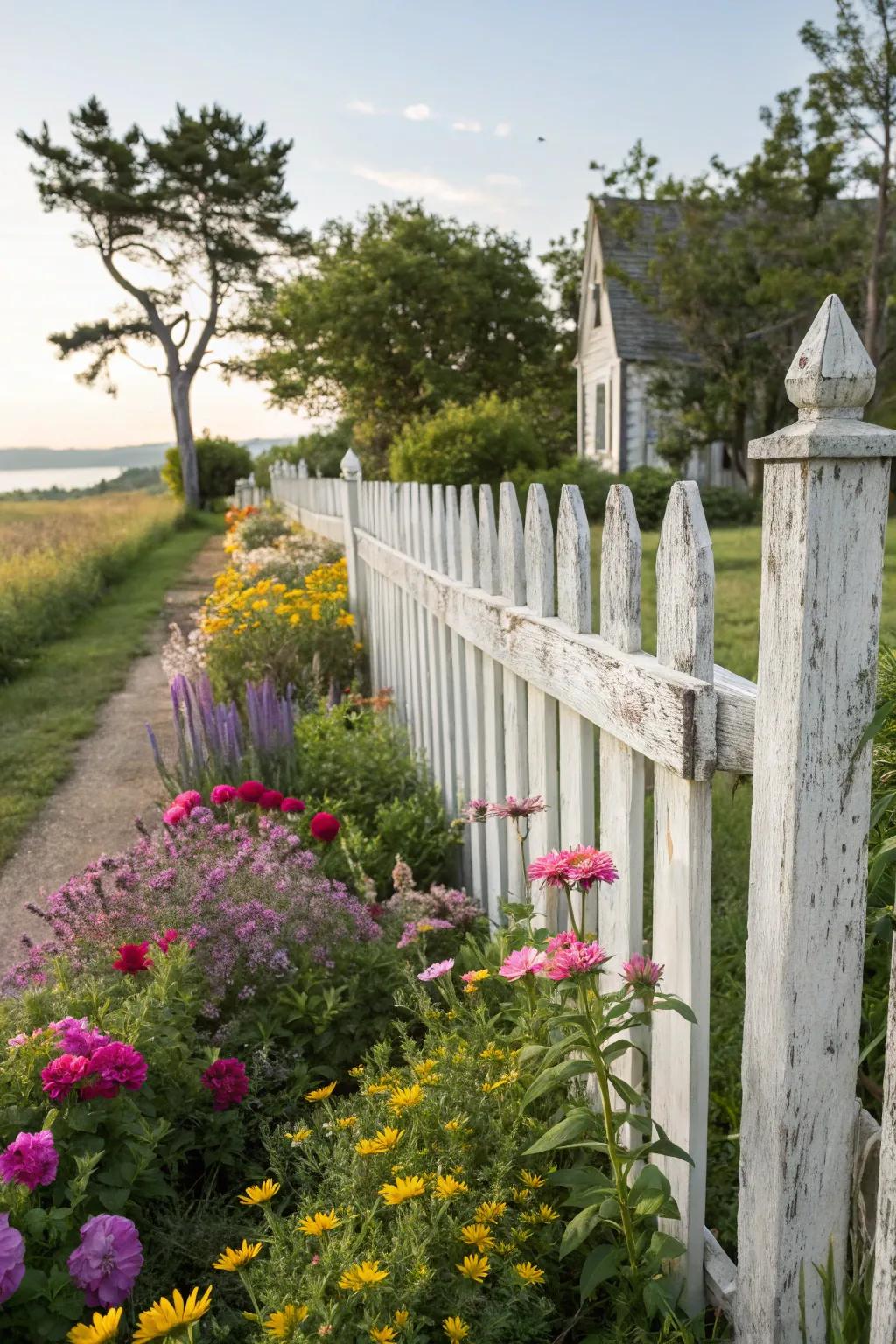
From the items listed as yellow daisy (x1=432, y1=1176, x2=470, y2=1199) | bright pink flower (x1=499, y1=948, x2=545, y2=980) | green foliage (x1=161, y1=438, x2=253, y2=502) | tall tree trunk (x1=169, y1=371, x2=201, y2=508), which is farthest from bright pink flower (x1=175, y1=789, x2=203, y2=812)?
green foliage (x1=161, y1=438, x2=253, y2=502)

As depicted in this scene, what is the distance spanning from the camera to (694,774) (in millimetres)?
1570

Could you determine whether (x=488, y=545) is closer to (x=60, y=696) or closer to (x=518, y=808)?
(x=518, y=808)

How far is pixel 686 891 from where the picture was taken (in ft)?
5.36

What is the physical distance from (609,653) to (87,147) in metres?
31.9

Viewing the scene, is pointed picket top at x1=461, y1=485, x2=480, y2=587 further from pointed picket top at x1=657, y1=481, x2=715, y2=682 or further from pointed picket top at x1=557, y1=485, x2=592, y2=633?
pointed picket top at x1=657, y1=481, x2=715, y2=682

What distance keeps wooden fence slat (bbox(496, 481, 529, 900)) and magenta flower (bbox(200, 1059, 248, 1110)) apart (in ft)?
2.97

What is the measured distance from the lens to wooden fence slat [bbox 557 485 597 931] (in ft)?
7.07

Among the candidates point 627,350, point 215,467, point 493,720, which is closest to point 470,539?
point 493,720

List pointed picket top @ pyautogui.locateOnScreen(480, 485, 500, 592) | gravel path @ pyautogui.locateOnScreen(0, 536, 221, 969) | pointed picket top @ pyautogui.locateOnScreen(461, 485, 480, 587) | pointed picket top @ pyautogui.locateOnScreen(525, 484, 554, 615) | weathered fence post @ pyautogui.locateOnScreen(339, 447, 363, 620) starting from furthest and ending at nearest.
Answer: weathered fence post @ pyautogui.locateOnScreen(339, 447, 363, 620), gravel path @ pyautogui.locateOnScreen(0, 536, 221, 969), pointed picket top @ pyautogui.locateOnScreen(461, 485, 480, 587), pointed picket top @ pyautogui.locateOnScreen(480, 485, 500, 592), pointed picket top @ pyautogui.locateOnScreen(525, 484, 554, 615)

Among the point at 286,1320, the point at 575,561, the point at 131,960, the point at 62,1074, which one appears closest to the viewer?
the point at 286,1320

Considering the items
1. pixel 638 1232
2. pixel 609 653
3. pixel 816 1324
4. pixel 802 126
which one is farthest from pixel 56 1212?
pixel 802 126

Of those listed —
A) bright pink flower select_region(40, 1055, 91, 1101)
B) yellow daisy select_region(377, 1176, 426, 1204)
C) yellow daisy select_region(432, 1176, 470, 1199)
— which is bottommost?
yellow daisy select_region(432, 1176, 470, 1199)

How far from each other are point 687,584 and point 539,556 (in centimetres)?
92

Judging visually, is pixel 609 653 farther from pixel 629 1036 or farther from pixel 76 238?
pixel 76 238
